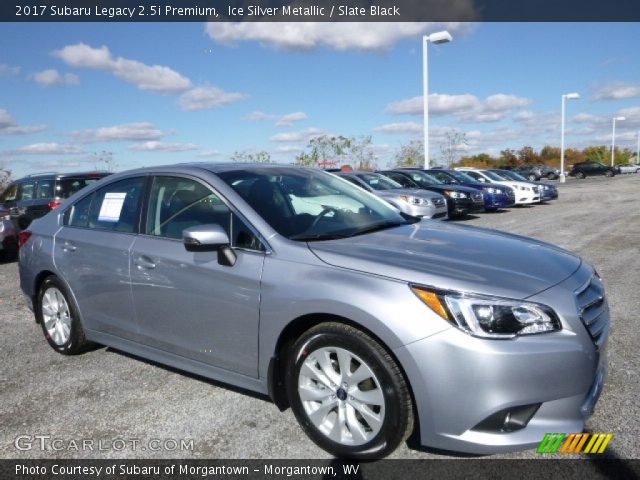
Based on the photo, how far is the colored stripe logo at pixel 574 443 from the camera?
8.21 ft

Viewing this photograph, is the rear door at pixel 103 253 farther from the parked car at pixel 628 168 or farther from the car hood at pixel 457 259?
the parked car at pixel 628 168

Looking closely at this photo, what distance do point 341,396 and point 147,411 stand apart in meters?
1.42

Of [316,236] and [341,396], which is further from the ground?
[316,236]

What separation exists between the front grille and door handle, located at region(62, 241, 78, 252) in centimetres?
357

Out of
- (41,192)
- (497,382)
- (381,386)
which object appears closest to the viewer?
(497,382)

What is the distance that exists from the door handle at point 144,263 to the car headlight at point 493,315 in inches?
76.4

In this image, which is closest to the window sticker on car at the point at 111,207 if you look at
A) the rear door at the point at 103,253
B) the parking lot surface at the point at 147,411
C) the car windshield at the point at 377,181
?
the rear door at the point at 103,253

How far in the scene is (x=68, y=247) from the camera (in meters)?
4.28

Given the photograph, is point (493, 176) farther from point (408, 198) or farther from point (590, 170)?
point (590, 170)

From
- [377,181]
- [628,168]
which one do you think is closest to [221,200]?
[377,181]

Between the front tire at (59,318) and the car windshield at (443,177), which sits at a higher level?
the car windshield at (443,177)

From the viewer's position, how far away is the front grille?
263 cm

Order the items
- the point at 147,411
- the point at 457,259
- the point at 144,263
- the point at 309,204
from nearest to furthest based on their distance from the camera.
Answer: the point at 457,259
the point at 147,411
the point at 144,263
the point at 309,204

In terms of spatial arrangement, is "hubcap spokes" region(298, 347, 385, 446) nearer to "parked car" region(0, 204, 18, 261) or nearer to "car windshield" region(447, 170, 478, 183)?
"parked car" region(0, 204, 18, 261)
